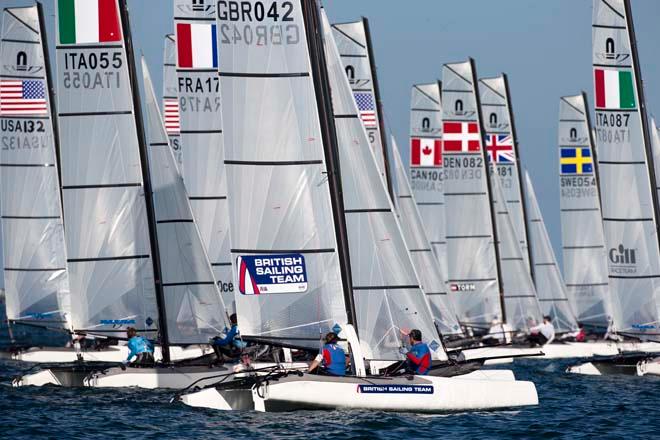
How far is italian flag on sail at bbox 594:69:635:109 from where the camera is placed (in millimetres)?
26312

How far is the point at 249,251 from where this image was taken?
19.1m

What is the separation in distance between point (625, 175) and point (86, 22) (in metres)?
10.3

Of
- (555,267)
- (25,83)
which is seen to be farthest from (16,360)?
(555,267)

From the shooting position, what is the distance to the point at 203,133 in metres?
27.5

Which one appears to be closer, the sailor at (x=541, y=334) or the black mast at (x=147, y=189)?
the black mast at (x=147, y=189)

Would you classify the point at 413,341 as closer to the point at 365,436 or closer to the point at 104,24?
the point at 365,436

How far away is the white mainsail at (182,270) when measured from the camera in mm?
24125

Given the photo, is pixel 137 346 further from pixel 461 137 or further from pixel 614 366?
pixel 461 137

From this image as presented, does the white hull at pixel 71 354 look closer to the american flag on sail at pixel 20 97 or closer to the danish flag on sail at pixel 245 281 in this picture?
the american flag on sail at pixel 20 97

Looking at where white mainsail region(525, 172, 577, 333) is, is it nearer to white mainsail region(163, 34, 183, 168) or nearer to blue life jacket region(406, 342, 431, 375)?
white mainsail region(163, 34, 183, 168)

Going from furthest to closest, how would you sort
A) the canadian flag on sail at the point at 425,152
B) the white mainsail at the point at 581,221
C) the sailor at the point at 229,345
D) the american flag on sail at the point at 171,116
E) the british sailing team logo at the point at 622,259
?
the canadian flag on sail at the point at 425,152, the white mainsail at the point at 581,221, the american flag on sail at the point at 171,116, the british sailing team logo at the point at 622,259, the sailor at the point at 229,345

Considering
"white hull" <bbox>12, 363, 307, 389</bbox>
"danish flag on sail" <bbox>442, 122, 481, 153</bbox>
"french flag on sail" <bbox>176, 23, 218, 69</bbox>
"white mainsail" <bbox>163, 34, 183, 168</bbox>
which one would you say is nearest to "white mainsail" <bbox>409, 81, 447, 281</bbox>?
"danish flag on sail" <bbox>442, 122, 481, 153</bbox>

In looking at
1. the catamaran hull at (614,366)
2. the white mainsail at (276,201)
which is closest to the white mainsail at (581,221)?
the catamaran hull at (614,366)

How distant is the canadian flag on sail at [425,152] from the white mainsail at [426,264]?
6518 mm
